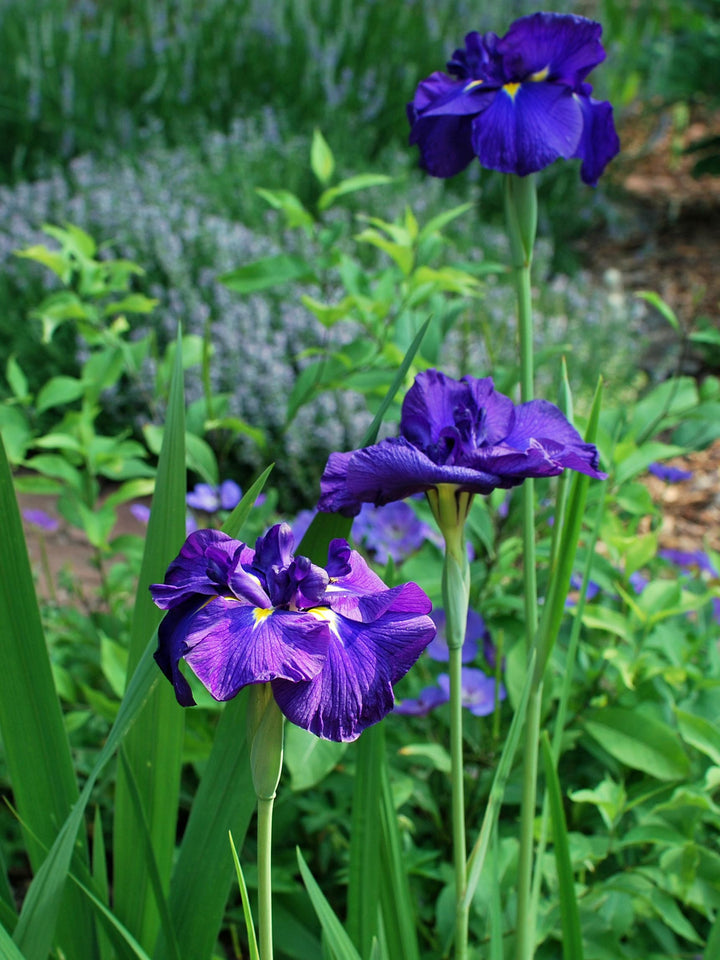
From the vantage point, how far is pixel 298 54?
464 centimetres

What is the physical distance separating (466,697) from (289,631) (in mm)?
706

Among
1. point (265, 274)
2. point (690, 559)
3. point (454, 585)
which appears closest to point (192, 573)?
point (454, 585)

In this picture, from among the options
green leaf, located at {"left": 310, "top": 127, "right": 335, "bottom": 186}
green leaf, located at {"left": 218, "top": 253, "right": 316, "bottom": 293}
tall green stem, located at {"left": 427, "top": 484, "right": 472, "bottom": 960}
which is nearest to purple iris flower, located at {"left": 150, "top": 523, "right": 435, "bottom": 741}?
tall green stem, located at {"left": 427, "top": 484, "right": 472, "bottom": 960}

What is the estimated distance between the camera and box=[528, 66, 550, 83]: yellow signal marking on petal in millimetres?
833

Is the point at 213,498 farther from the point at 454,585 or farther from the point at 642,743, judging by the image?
the point at 454,585

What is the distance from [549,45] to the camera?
32.2 inches

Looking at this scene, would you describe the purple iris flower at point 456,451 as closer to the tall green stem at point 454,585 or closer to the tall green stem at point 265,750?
the tall green stem at point 454,585

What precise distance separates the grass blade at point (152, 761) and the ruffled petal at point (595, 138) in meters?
0.46

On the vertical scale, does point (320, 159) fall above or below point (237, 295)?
above

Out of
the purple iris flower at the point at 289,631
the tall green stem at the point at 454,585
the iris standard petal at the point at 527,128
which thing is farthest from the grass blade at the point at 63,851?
the iris standard petal at the point at 527,128

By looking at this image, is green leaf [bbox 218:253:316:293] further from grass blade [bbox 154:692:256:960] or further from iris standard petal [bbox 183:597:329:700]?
iris standard petal [bbox 183:597:329:700]

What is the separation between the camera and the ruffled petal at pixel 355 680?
53 centimetres

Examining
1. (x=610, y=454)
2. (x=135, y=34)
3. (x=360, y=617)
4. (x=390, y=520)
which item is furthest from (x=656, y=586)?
(x=135, y=34)

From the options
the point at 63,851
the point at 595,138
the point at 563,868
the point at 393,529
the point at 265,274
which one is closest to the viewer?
the point at 63,851
